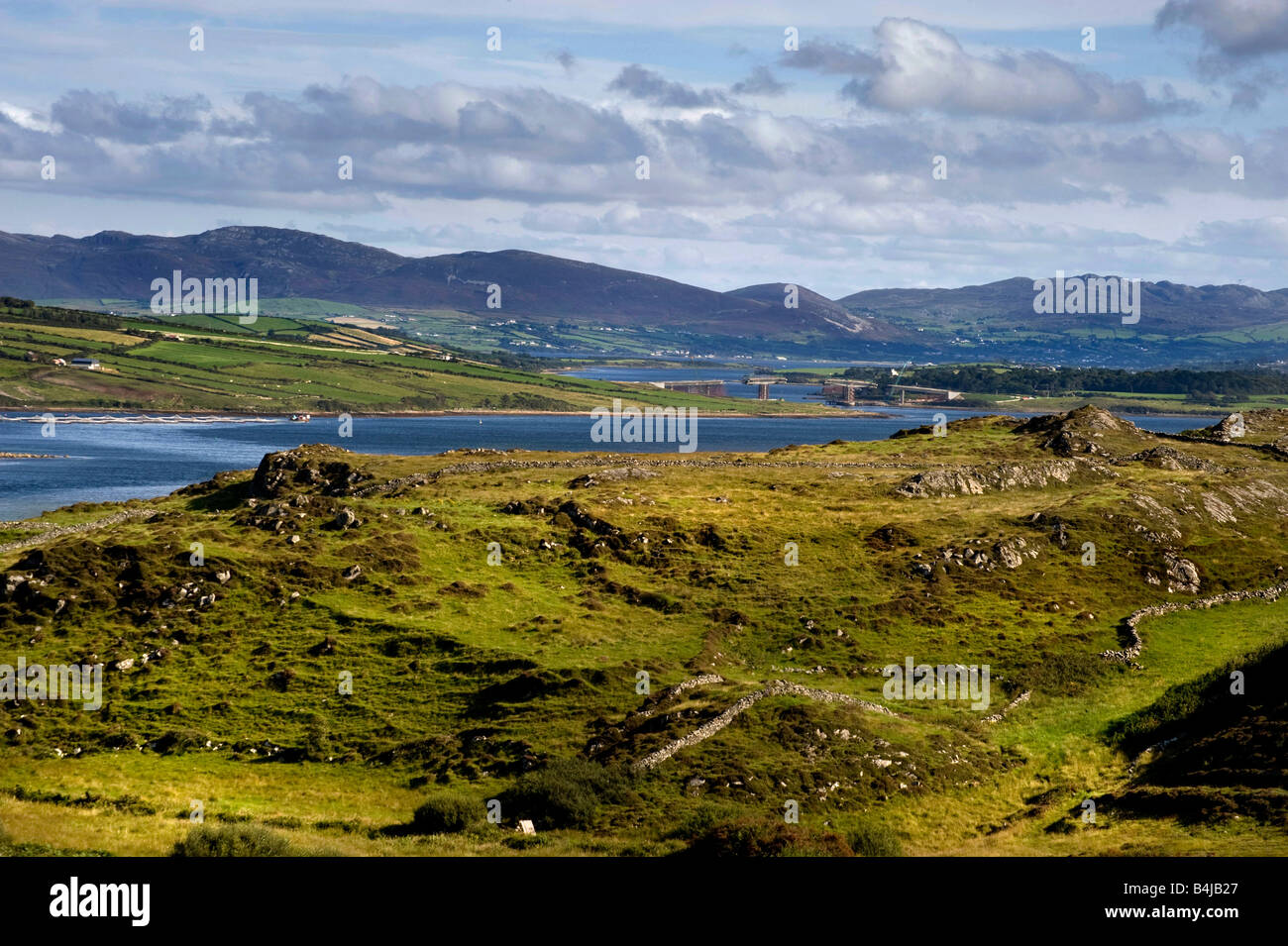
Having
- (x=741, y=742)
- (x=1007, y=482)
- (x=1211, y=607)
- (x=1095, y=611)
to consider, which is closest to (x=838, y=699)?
(x=741, y=742)

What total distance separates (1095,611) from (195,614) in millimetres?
54088

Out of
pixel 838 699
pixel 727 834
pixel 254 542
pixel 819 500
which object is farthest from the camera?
pixel 819 500

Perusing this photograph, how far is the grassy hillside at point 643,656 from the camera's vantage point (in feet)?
152

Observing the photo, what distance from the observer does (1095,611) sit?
251ft

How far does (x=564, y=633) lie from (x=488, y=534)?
1657 cm

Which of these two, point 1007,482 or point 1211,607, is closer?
point 1211,607

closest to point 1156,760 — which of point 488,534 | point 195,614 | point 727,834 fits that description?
point 727,834

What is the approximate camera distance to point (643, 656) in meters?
64.3

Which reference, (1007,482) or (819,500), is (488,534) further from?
(1007,482)

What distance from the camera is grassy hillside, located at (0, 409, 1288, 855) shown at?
46375 millimetres

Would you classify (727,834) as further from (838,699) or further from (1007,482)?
(1007,482)

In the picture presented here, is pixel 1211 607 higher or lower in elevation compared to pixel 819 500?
lower
